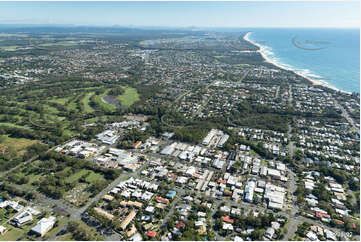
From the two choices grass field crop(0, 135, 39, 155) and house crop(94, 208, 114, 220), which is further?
grass field crop(0, 135, 39, 155)

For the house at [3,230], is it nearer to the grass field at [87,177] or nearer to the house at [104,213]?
the grass field at [87,177]

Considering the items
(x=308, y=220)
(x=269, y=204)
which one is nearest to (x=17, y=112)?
(x=269, y=204)

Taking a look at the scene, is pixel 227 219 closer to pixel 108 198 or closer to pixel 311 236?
pixel 311 236

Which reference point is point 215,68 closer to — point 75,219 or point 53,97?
point 53,97

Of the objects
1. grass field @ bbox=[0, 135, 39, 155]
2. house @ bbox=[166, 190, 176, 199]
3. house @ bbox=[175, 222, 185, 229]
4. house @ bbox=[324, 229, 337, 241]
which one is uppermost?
grass field @ bbox=[0, 135, 39, 155]

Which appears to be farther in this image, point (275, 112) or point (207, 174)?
point (275, 112)

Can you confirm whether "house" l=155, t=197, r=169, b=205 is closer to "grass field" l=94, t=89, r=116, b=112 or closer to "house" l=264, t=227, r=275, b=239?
"house" l=264, t=227, r=275, b=239

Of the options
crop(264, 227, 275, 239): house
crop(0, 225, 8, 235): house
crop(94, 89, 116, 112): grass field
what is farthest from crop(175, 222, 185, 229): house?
crop(94, 89, 116, 112): grass field
